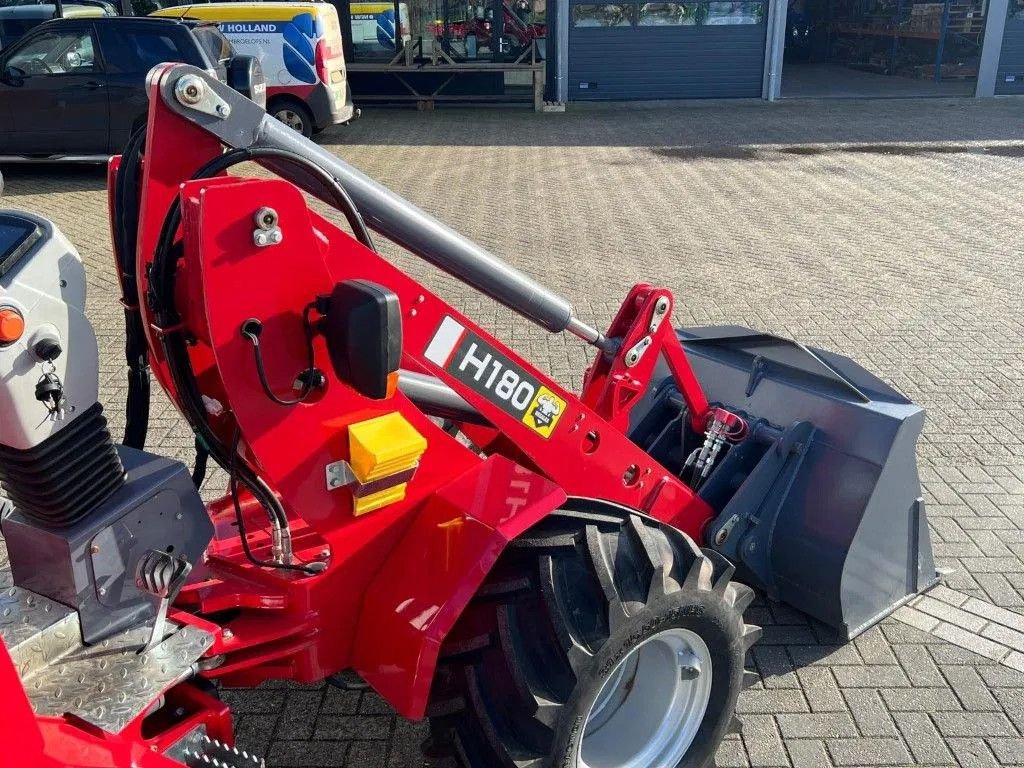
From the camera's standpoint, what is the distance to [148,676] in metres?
2.06

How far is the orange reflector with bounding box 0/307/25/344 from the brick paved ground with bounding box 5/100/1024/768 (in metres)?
1.84

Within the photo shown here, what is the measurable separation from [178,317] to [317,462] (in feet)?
1.55

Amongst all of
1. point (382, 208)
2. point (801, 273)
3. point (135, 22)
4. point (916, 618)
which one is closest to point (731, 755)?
point (916, 618)

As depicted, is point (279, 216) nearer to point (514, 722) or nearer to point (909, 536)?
point (514, 722)

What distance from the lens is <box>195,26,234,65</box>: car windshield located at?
1112 cm

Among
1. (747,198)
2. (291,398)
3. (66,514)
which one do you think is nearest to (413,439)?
(291,398)

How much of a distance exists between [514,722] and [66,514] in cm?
117

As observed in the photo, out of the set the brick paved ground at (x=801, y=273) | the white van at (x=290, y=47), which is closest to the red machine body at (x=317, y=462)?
the brick paved ground at (x=801, y=273)

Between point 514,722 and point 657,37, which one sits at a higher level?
point 657,37

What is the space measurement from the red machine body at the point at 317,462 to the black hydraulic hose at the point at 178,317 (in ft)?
0.12

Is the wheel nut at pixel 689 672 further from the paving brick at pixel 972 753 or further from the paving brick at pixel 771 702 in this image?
the paving brick at pixel 972 753

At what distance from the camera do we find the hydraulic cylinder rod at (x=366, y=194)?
2.11m

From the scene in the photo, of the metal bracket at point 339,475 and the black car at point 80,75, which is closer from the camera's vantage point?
the metal bracket at point 339,475

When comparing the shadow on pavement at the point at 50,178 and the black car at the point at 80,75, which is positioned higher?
the black car at the point at 80,75
